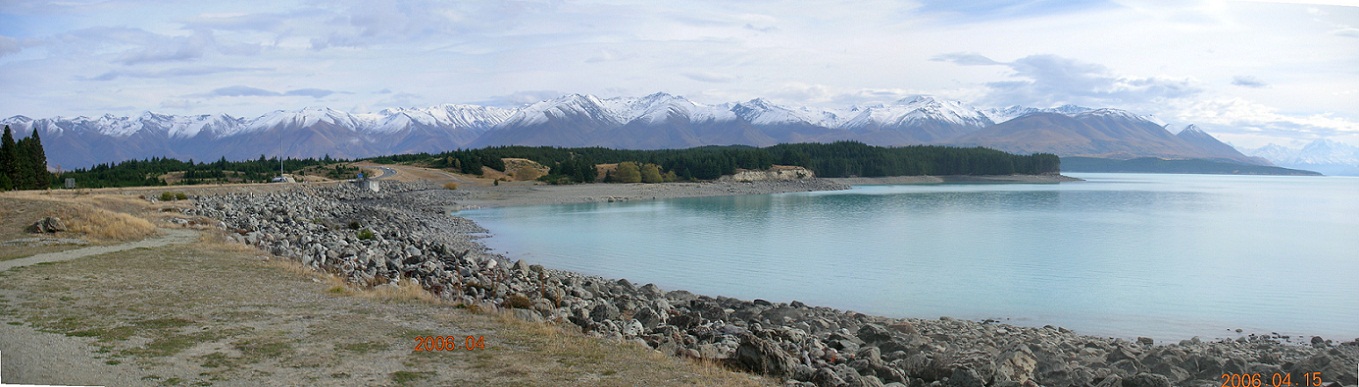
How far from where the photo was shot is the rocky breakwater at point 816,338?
21.8 feet

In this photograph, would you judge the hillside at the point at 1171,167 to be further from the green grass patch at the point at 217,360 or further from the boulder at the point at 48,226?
the green grass patch at the point at 217,360

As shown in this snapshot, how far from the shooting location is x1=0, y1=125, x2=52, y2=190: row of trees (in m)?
27.9

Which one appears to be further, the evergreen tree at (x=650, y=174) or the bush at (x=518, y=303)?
the evergreen tree at (x=650, y=174)

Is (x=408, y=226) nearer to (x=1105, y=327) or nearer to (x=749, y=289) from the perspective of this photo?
(x=749, y=289)

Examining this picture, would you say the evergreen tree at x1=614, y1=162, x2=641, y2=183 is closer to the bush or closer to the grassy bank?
the grassy bank

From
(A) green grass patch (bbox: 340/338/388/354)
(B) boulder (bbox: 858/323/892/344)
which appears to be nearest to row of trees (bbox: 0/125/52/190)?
(A) green grass patch (bbox: 340/338/388/354)

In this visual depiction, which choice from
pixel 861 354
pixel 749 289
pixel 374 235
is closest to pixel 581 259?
pixel 374 235

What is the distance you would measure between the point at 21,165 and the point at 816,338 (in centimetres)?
3104

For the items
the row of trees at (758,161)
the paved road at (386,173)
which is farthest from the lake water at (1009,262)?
the row of trees at (758,161)

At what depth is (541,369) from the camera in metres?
5.57

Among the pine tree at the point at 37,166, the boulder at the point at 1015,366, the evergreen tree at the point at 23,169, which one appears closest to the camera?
the boulder at the point at 1015,366

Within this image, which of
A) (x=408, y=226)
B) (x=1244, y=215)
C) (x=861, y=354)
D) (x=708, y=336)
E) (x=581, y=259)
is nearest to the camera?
(x=861, y=354)

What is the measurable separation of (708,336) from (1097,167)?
20565cm

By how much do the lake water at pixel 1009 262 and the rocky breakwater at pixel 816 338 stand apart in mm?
2057
